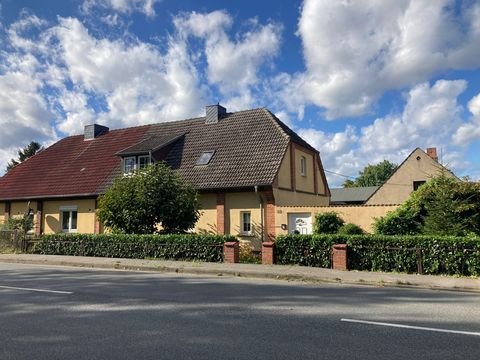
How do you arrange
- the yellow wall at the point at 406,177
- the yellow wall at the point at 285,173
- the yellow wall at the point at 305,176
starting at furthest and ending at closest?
1. the yellow wall at the point at 406,177
2. the yellow wall at the point at 305,176
3. the yellow wall at the point at 285,173

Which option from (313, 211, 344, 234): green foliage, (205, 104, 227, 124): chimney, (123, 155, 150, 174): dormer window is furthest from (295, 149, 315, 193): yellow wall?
(123, 155, 150, 174): dormer window

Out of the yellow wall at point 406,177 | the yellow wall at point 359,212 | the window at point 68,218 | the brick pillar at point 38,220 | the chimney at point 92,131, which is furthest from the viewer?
the yellow wall at point 406,177

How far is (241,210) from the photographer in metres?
21.3

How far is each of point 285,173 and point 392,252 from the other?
940 centimetres

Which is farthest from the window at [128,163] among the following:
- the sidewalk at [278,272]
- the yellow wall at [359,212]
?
the yellow wall at [359,212]

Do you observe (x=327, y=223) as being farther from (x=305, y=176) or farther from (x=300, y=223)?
(x=305, y=176)

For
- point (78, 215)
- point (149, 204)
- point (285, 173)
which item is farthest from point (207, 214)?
point (78, 215)

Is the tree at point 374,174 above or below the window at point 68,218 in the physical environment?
Answer: above

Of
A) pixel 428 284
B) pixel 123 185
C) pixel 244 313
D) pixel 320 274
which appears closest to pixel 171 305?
pixel 244 313

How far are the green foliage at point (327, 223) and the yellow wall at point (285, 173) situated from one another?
3515mm

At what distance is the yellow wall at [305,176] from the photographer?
24.3 m

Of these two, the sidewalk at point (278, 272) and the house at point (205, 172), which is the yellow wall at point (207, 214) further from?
the sidewalk at point (278, 272)

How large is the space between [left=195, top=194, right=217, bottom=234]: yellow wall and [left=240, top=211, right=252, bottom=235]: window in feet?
4.76

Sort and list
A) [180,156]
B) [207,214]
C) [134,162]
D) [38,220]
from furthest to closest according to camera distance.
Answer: [38,220], [134,162], [180,156], [207,214]
